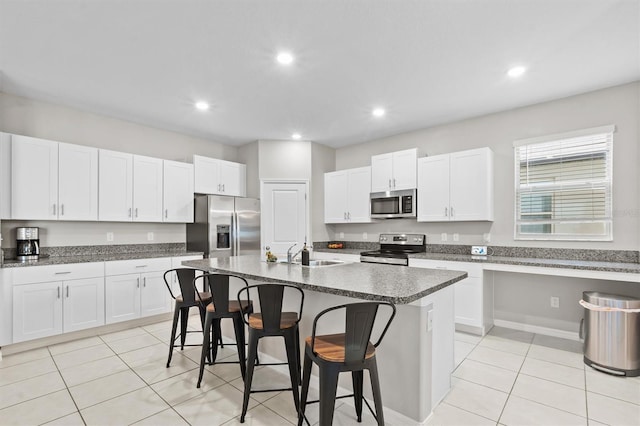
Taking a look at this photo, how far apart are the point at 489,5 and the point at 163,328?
15.4 ft

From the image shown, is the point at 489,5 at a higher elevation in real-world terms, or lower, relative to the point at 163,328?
higher

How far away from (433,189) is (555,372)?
8.02 feet

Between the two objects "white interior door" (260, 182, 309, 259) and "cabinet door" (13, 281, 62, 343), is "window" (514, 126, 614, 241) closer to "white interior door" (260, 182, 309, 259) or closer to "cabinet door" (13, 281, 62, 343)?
"white interior door" (260, 182, 309, 259)

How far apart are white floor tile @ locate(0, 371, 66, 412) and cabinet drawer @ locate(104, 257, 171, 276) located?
1293 millimetres

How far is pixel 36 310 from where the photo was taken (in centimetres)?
331

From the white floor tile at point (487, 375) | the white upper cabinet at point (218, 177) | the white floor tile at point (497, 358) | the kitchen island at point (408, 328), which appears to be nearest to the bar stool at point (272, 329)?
the kitchen island at point (408, 328)

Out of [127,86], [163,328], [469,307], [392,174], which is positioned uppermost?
[127,86]

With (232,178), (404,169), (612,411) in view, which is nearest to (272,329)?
(612,411)

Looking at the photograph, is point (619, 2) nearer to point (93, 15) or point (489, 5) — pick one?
point (489, 5)

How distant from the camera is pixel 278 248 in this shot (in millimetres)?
5414

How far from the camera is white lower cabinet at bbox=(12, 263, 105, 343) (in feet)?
10.6

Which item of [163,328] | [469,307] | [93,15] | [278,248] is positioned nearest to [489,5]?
[93,15]

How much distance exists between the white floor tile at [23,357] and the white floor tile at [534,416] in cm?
414

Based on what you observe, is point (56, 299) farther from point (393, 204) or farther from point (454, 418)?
point (393, 204)
